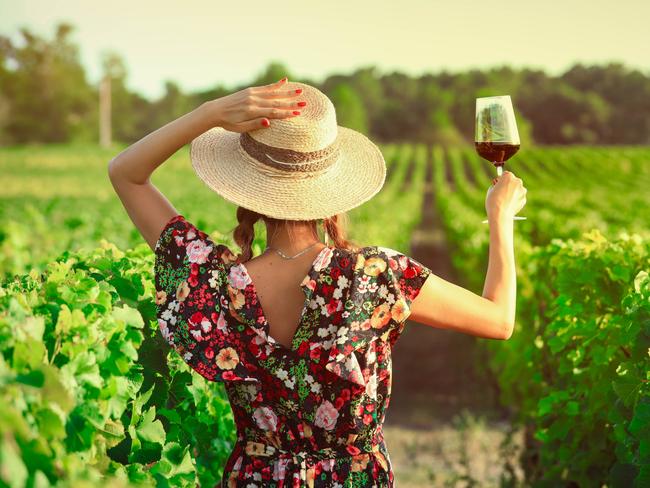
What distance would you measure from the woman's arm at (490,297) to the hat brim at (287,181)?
1.09 ft

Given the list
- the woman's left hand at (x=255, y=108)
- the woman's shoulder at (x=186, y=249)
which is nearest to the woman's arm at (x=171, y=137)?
the woman's left hand at (x=255, y=108)

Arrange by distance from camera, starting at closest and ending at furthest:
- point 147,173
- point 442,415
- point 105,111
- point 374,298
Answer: point 374,298, point 147,173, point 442,415, point 105,111

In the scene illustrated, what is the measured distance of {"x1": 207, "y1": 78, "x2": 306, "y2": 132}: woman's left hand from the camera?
2271 mm

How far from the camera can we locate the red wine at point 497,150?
109 inches

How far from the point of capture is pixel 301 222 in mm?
2375

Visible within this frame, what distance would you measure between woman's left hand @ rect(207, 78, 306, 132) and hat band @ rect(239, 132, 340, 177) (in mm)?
79

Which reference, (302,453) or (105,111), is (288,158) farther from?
(105,111)

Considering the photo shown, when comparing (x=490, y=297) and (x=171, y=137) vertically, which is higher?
(x=171, y=137)

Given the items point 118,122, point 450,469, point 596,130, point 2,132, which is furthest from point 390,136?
point 450,469

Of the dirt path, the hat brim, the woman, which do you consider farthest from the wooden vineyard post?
the woman

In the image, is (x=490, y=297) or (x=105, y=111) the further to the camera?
(x=105, y=111)

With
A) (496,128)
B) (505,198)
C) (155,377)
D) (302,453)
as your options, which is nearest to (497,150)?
(496,128)

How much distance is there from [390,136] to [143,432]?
126333mm

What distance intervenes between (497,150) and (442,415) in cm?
650
